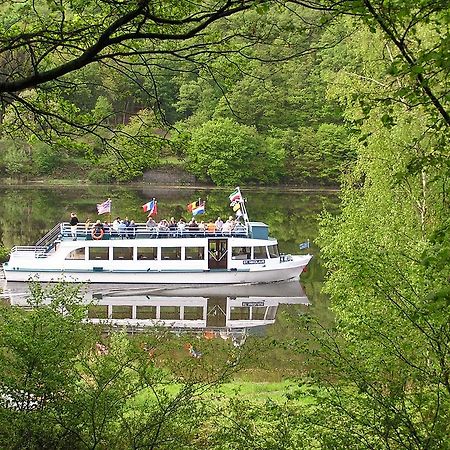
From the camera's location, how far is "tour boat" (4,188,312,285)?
23.6 metres

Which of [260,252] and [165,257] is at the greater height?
[260,252]

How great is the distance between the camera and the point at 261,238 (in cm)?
2464

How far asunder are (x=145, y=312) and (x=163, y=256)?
4.02 m

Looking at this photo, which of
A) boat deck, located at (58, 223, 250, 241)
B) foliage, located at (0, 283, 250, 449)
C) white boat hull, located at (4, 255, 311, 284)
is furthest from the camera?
boat deck, located at (58, 223, 250, 241)

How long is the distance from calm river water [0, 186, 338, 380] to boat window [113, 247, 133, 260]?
1.39 m

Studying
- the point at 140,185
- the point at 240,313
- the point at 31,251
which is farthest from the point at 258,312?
the point at 140,185

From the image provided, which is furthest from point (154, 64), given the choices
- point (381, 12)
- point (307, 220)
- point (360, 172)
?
point (307, 220)

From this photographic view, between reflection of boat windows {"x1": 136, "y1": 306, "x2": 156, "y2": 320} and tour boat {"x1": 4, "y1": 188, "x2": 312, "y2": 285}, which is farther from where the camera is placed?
tour boat {"x1": 4, "y1": 188, "x2": 312, "y2": 285}

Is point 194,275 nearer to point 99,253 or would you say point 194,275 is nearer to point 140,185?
point 99,253

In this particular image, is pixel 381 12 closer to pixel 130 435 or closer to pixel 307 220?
pixel 130 435

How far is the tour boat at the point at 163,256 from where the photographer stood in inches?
930

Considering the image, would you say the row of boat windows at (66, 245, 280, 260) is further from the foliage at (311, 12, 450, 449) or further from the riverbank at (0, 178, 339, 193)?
the riverbank at (0, 178, 339, 193)

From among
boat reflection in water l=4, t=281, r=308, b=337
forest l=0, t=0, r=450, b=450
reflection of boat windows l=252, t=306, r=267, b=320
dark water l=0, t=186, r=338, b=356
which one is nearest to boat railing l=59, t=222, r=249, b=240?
boat reflection in water l=4, t=281, r=308, b=337

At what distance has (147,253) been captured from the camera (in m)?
24.2
